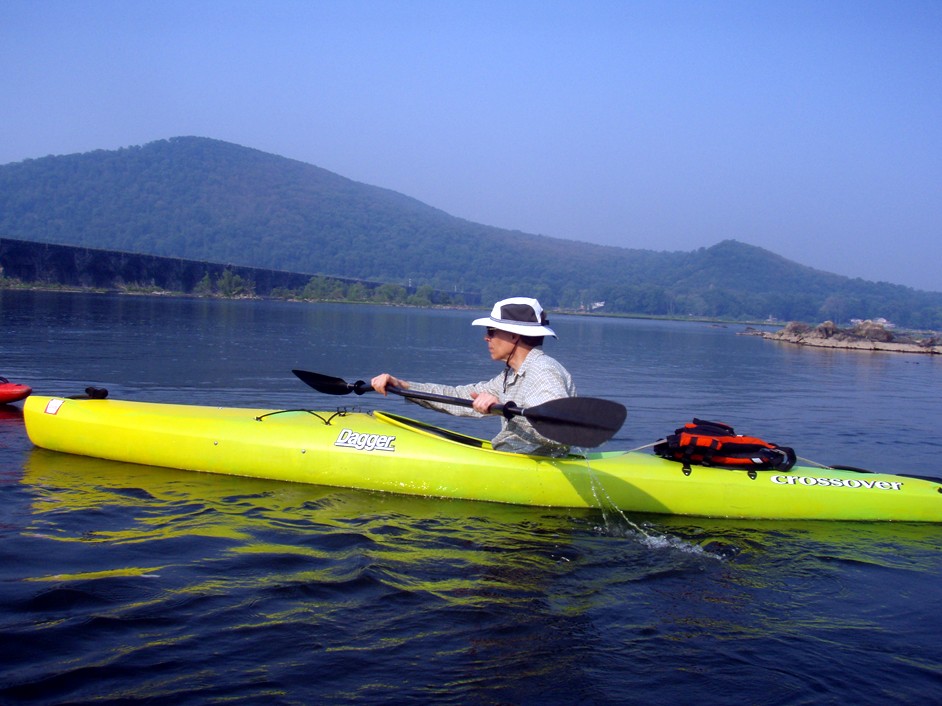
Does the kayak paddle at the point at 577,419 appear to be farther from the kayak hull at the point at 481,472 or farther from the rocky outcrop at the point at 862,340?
the rocky outcrop at the point at 862,340

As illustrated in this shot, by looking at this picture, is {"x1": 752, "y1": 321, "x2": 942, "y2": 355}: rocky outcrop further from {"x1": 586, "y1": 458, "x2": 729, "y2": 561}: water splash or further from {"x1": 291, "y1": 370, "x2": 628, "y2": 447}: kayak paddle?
{"x1": 291, "y1": 370, "x2": 628, "y2": 447}: kayak paddle

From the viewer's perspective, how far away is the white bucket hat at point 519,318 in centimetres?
649

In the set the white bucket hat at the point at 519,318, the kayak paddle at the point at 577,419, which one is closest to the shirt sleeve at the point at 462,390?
the white bucket hat at the point at 519,318

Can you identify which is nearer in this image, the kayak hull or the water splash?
the water splash

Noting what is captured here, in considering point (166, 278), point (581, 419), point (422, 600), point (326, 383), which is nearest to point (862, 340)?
point (326, 383)

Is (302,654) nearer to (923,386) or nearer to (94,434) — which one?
(94,434)

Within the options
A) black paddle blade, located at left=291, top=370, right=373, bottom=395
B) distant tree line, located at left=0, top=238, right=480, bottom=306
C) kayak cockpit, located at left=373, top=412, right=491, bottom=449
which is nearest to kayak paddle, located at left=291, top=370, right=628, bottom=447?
kayak cockpit, located at left=373, top=412, right=491, bottom=449

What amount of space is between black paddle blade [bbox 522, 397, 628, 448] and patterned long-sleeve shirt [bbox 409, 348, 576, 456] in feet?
0.63

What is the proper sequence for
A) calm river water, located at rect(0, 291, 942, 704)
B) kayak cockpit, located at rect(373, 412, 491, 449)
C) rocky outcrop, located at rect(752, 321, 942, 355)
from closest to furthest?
calm river water, located at rect(0, 291, 942, 704)
kayak cockpit, located at rect(373, 412, 491, 449)
rocky outcrop, located at rect(752, 321, 942, 355)

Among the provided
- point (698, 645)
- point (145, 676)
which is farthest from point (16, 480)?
point (698, 645)

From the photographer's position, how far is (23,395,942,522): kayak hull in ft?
23.4

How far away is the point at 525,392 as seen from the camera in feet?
21.9

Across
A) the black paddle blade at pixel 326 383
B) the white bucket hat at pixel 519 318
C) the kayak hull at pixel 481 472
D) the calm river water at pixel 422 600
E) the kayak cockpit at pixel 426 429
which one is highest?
the white bucket hat at pixel 519 318

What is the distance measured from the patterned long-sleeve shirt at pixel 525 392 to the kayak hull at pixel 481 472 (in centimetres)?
12
